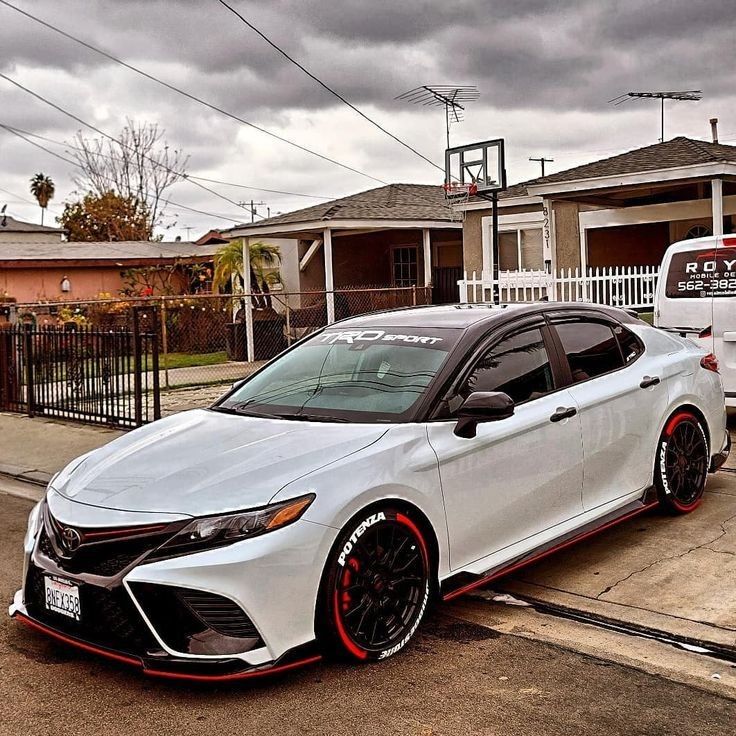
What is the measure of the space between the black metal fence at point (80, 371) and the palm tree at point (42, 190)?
250 ft

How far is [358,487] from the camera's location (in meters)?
4.20

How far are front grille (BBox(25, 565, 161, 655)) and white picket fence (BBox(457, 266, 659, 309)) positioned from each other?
492 inches

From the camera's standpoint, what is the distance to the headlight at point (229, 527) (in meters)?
3.88

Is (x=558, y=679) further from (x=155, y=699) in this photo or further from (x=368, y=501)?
(x=155, y=699)

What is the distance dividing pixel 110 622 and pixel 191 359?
1859 centimetres

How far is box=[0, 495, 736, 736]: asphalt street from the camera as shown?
3.69m

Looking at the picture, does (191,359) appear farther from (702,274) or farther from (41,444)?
(702,274)

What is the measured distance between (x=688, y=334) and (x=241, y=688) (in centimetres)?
658

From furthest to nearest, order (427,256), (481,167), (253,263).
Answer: (253,263)
(427,256)
(481,167)

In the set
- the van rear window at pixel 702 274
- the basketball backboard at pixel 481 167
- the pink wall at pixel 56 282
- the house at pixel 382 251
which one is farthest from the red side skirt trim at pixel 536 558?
the pink wall at pixel 56 282

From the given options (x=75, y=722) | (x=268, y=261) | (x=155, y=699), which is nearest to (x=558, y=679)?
(x=155, y=699)

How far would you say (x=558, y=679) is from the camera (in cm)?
409

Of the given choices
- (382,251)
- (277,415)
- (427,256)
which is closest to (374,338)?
(277,415)

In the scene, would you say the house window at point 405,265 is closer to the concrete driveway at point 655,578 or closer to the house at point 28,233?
the concrete driveway at point 655,578
